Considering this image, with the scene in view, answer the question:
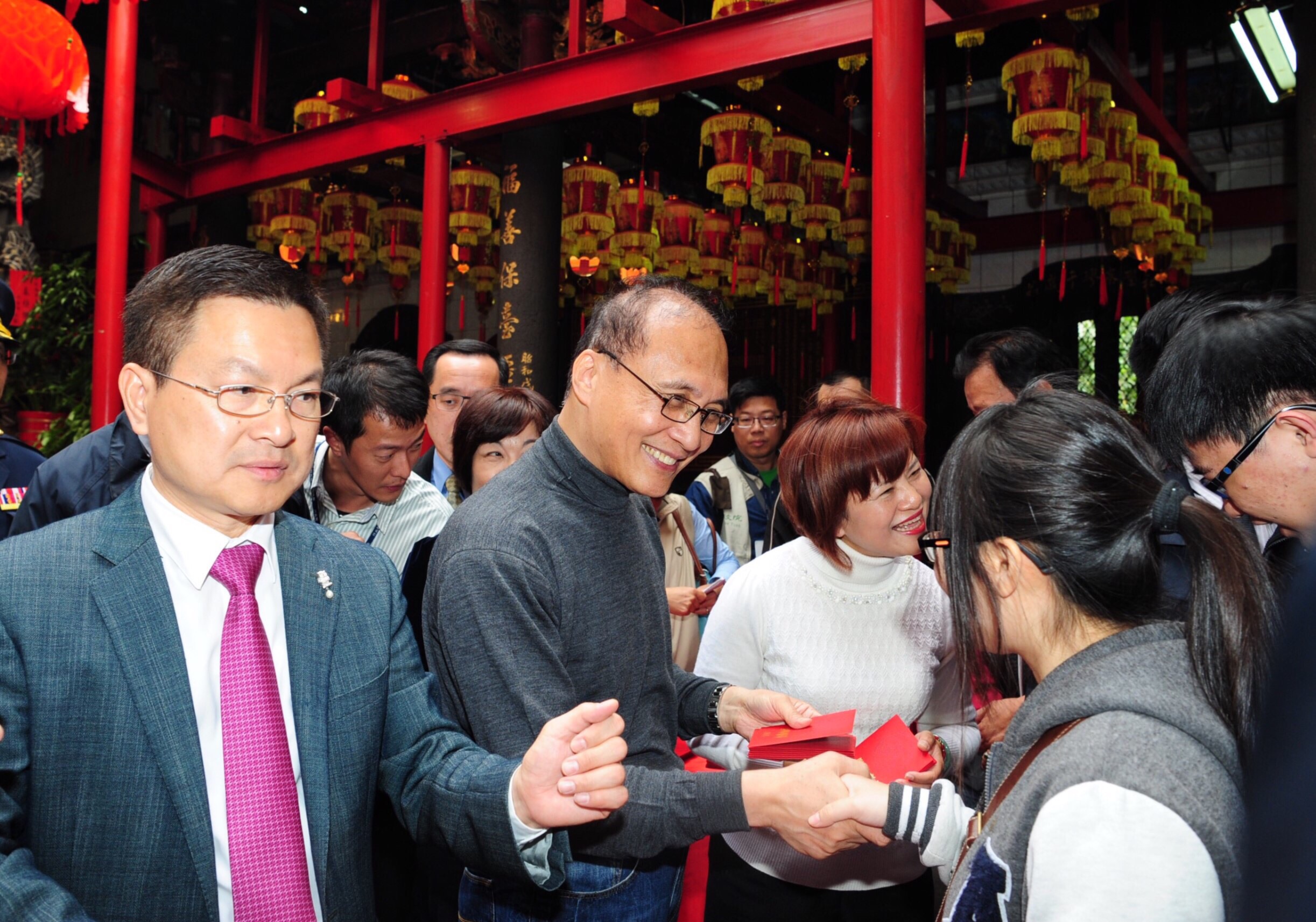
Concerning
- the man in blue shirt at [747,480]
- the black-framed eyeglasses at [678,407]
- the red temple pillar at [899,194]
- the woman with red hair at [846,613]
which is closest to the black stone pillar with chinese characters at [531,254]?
the man in blue shirt at [747,480]

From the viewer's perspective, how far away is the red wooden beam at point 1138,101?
5.80m

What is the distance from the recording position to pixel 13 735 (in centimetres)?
112

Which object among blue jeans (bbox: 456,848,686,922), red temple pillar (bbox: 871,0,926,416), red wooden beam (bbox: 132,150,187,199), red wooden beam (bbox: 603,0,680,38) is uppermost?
red wooden beam (bbox: 132,150,187,199)

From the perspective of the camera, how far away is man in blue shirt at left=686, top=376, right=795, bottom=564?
4832 mm

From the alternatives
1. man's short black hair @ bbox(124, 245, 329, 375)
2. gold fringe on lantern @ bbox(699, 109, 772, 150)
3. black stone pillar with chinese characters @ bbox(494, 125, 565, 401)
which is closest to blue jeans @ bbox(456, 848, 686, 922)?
man's short black hair @ bbox(124, 245, 329, 375)

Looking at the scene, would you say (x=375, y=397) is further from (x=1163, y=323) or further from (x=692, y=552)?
(x=1163, y=323)

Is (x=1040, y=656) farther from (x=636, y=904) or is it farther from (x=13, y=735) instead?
(x=13, y=735)

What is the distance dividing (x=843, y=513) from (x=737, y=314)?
36.1ft

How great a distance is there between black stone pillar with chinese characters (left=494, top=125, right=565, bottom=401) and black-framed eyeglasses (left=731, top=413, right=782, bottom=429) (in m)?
2.24

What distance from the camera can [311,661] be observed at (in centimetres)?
133

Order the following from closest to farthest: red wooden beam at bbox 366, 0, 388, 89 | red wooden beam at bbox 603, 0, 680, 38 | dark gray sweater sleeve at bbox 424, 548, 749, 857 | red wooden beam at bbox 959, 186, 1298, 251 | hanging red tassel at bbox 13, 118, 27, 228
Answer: dark gray sweater sleeve at bbox 424, 548, 749, 857 < hanging red tassel at bbox 13, 118, 27, 228 < red wooden beam at bbox 603, 0, 680, 38 < red wooden beam at bbox 366, 0, 388, 89 < red wooden beam at bbox 959, 186, 1298, 251

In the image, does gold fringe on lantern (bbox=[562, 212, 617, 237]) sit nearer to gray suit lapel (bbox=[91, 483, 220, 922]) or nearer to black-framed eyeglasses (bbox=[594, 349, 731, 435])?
black-framed eyeglasses (bbox=[594, 349, 731, 435])

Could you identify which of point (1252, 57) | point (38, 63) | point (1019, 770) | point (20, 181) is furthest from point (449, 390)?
point (1252, 57)

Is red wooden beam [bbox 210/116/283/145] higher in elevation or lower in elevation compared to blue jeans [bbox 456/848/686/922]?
higher
